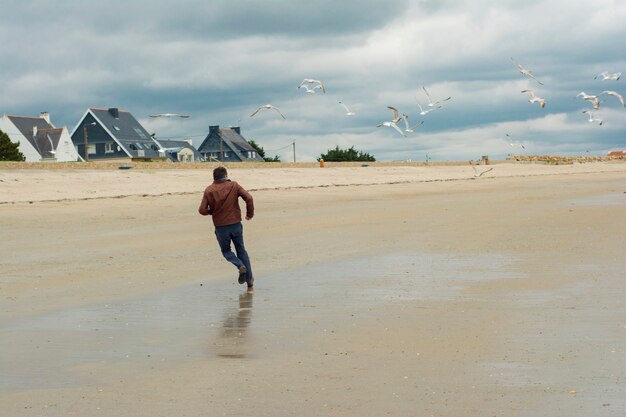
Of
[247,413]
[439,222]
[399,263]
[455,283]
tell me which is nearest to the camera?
[247,413]

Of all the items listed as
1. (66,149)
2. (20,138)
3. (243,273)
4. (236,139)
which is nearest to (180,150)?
(236,139)

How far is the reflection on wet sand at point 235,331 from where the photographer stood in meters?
9.83

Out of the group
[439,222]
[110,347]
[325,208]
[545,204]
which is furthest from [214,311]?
[545,204]

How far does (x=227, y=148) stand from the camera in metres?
109

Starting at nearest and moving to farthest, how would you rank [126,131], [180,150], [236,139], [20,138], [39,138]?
[20,138], [39,138], [126,131], [180,150], [236,139]

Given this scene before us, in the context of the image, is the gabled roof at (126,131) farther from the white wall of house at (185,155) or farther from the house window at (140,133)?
the white wall of house at (185,155)

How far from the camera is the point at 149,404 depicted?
25.6 feet

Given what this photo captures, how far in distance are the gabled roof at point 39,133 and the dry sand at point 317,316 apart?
62487mm

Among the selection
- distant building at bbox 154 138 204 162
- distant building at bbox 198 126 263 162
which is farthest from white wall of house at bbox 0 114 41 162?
distant building at bbox 198 126 263 162

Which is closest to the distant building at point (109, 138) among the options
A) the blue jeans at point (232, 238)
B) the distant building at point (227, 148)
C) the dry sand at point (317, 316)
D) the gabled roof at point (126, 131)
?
the gabled roof at point (126, 131)

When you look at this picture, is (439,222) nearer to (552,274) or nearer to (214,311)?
(552,274)

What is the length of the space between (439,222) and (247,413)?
17428 millimetres

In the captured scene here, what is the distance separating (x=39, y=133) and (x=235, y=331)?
81420mm

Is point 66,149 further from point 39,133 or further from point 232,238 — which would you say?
point 232,238
